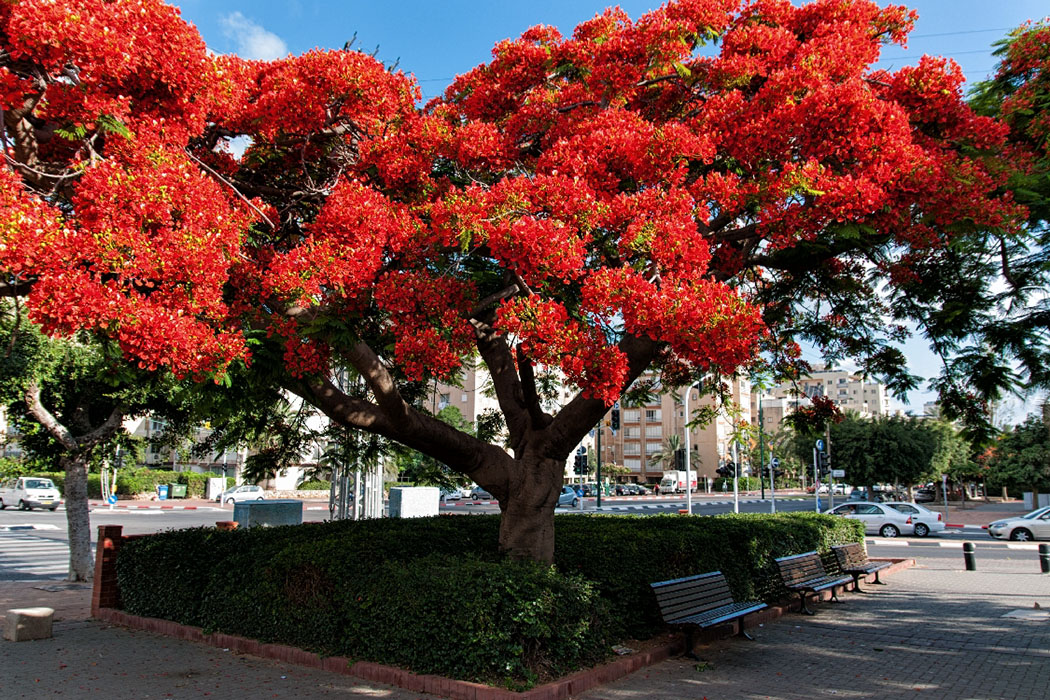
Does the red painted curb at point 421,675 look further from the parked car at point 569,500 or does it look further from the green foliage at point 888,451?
the green foliage at point 888,451

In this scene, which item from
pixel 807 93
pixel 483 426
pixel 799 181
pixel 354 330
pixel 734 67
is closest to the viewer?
pixel 354 330

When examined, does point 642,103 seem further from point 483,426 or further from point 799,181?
point 483,426

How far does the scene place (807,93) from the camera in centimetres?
716

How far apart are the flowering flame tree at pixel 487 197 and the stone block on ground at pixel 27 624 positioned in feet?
13.3

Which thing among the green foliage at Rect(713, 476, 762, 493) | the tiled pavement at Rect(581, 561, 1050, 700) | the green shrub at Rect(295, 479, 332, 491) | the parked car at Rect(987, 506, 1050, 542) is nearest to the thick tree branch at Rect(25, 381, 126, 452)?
the green shrub at Rect(295, 479, 332, 491)

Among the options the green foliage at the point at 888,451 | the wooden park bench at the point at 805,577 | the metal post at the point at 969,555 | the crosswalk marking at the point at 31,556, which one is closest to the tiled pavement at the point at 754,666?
the wooden park bench at the point at 805,577

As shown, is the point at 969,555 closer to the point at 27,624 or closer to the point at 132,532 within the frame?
the point at 27,624

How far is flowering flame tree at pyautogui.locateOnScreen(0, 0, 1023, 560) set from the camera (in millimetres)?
5051

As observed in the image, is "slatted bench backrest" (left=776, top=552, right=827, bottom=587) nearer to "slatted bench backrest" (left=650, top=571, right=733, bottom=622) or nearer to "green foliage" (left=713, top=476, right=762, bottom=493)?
"slatted bench backrest" (left=650, top=571, right=733, bottom=622)

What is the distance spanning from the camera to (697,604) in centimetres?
768

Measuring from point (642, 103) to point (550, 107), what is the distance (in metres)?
1.43

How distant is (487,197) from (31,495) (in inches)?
1397

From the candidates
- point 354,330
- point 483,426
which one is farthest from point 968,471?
point 354,330

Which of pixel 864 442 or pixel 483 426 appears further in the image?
pixel 864 442
